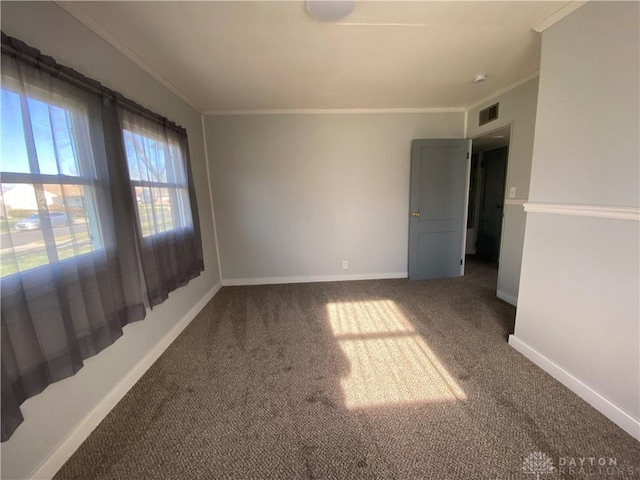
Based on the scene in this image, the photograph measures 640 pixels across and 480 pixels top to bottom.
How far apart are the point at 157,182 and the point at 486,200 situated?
515cm

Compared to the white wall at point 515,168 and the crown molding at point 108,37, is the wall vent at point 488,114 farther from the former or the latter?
the crown molding at point 108,37

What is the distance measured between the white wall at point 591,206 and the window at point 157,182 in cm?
293

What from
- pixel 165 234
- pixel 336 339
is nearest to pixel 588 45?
pixel 336 339

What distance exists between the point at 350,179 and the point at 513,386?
2.72m

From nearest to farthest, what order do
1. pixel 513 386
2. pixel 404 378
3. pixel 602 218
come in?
1. pixel 602 218
2. pixel 513 386
3. pixel 404 378

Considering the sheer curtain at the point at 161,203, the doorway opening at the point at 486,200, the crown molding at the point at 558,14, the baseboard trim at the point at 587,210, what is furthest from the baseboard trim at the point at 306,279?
the crown molding at the point at 558,14

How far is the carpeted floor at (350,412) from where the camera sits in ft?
3.91

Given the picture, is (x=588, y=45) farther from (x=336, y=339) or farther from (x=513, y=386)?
(x=336, y=339)

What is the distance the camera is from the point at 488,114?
9.71ft

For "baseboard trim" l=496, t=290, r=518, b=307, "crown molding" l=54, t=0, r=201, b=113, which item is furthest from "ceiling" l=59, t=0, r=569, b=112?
"baseboard trim" l=496, t=290, r=518, b=307

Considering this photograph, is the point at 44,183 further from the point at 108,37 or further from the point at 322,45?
the point at 322,45

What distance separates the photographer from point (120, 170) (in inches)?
64.7

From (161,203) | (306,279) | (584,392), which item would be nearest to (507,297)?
(584,392)

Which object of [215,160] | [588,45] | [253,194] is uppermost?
[588,45]
